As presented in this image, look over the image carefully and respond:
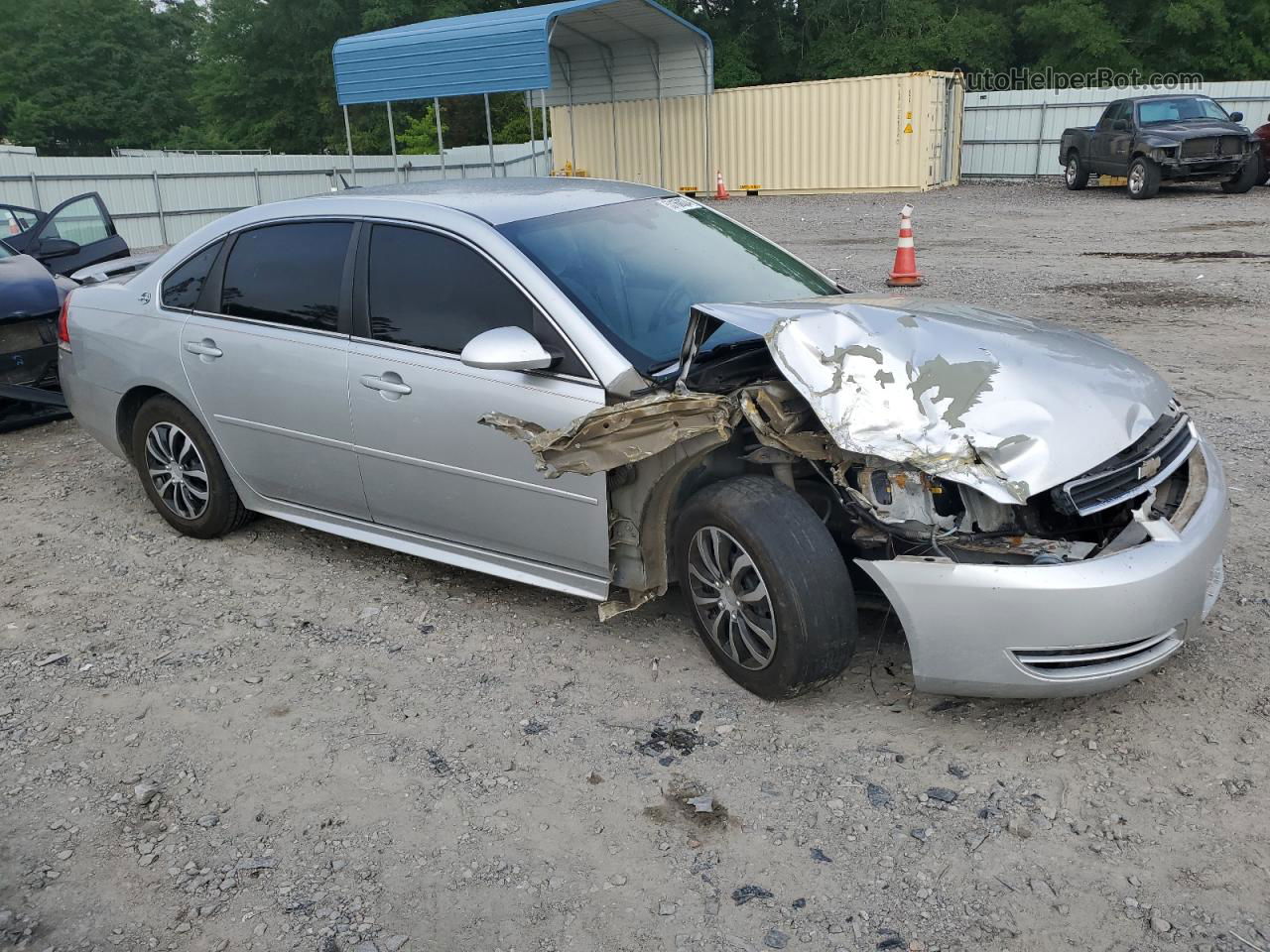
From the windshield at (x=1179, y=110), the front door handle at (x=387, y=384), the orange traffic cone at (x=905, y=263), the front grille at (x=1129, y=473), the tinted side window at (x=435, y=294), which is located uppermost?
the tinted side window at (x=435, y=294)

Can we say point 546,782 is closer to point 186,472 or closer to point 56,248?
point 186,472

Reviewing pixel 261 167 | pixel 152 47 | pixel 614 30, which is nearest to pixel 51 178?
pixel 261 167

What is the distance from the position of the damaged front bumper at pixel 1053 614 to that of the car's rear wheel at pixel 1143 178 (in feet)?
58.5

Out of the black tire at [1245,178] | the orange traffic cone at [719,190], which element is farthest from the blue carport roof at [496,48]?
the black tire at [1245,178]

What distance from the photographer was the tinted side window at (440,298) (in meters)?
3.96

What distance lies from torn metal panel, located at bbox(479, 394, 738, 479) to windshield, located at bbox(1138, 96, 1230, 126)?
1882 centimetres

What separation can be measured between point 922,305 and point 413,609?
232 centimetres

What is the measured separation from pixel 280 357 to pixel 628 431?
186 cm

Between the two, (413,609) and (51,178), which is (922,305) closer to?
(413,609)

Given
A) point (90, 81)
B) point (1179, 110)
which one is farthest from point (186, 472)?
point (90, 81)

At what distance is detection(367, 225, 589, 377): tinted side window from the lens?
3963 mm

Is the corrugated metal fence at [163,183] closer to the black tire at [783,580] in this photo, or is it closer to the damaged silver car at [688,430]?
the damaged silver car at [688,430]

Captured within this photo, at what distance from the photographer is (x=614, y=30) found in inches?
968

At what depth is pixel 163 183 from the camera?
21.5 m
